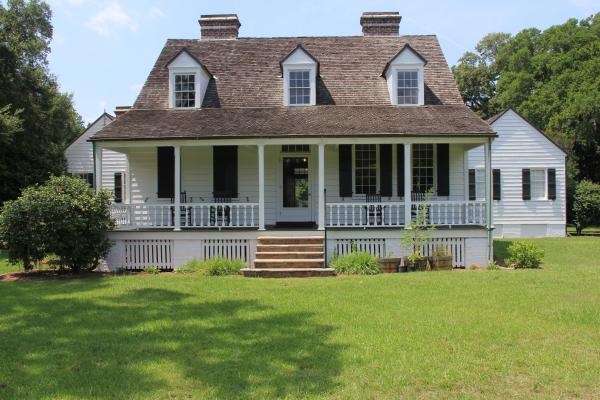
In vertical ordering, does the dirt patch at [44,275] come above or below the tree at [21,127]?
below

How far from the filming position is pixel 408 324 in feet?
24.6

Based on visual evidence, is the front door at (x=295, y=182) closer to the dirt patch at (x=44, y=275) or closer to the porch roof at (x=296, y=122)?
the porch roof at (x=296, y=122)

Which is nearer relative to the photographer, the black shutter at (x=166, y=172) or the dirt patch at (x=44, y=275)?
the dirt patch at (x=44, y=275)

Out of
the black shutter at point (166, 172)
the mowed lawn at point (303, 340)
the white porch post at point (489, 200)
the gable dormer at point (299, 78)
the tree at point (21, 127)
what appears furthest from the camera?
the tree at point (21, 127)

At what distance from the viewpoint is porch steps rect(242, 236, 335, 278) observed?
42.2ft

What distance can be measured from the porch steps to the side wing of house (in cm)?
1341

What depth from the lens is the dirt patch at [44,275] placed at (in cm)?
1262

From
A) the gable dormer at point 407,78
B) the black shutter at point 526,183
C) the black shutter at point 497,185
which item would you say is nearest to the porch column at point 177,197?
the gable dormer at point 407,78

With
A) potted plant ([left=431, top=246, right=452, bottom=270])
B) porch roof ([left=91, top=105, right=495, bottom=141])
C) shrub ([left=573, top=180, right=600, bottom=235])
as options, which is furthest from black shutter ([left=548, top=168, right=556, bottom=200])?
potted plant ([left=431, top=246, right=452, bottom=270])

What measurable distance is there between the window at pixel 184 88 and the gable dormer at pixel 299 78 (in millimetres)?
3077

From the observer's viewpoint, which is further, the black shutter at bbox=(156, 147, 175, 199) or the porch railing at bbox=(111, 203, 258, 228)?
the black shutter at bbox=(156, 147, 175, 199)

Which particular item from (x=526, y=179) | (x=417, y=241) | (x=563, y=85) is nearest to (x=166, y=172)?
(x=417, y=241)

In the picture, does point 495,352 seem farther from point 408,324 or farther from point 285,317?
point 285,317

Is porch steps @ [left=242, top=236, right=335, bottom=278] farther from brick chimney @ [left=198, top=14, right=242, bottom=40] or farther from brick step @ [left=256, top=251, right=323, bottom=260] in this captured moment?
brick chimney @ [left=198, top=14, right=242, bottom=40]
